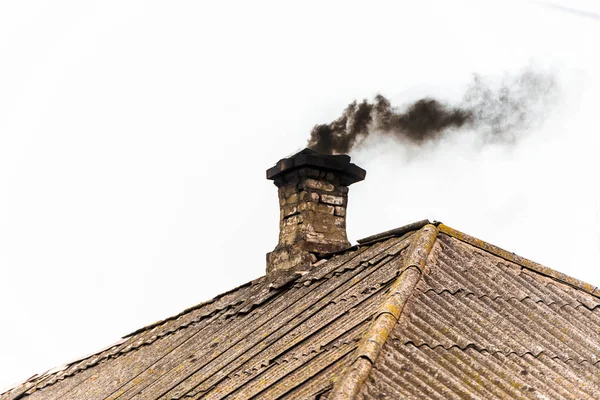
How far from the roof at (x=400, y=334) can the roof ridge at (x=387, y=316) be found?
12 millimetres

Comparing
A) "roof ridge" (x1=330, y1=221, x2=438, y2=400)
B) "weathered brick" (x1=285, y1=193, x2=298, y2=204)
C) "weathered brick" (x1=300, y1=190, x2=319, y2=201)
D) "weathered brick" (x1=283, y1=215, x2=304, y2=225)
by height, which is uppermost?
"weathered brick" (x1=285, y1=193, x2=298, y2=204)

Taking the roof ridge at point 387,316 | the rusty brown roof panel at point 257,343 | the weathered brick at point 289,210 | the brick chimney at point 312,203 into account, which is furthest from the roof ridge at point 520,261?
the weathered brick at point 289,210

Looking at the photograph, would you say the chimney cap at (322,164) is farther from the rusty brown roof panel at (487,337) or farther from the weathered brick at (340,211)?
the rusty brown roof panel at (487,337)

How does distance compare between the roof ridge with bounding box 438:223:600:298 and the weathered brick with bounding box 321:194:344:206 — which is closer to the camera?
the roof ridge with bounding box 438:223:600:298

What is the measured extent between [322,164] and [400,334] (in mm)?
4705

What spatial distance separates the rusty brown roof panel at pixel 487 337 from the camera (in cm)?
740

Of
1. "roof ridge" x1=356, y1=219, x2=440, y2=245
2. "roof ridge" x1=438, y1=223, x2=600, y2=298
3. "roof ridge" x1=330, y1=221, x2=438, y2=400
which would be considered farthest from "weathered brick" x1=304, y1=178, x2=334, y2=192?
"roof ridge" x1=438, y1=223, x2=600, y2=298

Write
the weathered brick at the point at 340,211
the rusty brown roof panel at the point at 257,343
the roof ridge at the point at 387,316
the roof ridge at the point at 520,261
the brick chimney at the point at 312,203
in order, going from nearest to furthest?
the roof ridge at the point at 387,316 → the rusty brown roof panel at the point at 257,343 → the roof ridge at the point at 520,261 → the brick chimney at the point at 312,203 → the weathered brick at the point at 340,211

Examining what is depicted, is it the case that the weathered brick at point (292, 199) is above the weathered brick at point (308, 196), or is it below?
above

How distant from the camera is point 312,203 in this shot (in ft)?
40.2

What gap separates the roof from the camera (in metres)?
7.49

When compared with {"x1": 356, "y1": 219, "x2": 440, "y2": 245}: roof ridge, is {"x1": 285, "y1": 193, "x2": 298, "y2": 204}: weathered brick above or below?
above

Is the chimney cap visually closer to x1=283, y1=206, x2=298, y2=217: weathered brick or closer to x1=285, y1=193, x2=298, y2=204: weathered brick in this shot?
x1=285, y1=193, x2=298, y2=204: weathered brick

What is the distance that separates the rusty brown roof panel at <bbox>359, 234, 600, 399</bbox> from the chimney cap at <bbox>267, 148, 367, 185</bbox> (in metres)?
2.90
